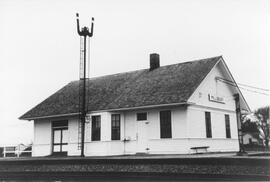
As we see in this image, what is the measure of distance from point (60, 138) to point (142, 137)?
741cm

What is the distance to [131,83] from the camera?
26.7 m

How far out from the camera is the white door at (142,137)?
73.9ft

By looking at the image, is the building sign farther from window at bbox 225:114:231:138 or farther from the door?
the door

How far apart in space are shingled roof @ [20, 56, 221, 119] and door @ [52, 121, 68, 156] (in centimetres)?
104

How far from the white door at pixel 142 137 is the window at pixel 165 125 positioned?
1.14 m

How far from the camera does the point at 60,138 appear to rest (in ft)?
88.4

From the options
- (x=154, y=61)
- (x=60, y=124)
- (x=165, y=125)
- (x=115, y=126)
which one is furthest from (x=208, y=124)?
(x=60, y=124)

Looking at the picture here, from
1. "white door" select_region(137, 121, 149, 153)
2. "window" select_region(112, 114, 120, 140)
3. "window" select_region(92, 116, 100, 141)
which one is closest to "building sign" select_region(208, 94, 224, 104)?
"white door" select_region(137, 121, 149, 153)

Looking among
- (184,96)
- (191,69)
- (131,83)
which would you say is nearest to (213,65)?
(191,69)

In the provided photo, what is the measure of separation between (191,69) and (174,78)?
4.61 ft

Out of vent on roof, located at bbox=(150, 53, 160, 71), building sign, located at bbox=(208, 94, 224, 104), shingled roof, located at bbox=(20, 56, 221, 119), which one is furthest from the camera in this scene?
vent on roof, located at bbox=(150, 53, 160, 71)

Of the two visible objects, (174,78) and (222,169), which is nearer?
(222,169)

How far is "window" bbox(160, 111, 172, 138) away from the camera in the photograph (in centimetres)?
2177

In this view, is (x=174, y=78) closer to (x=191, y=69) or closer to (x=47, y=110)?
(x=191, y=69)
